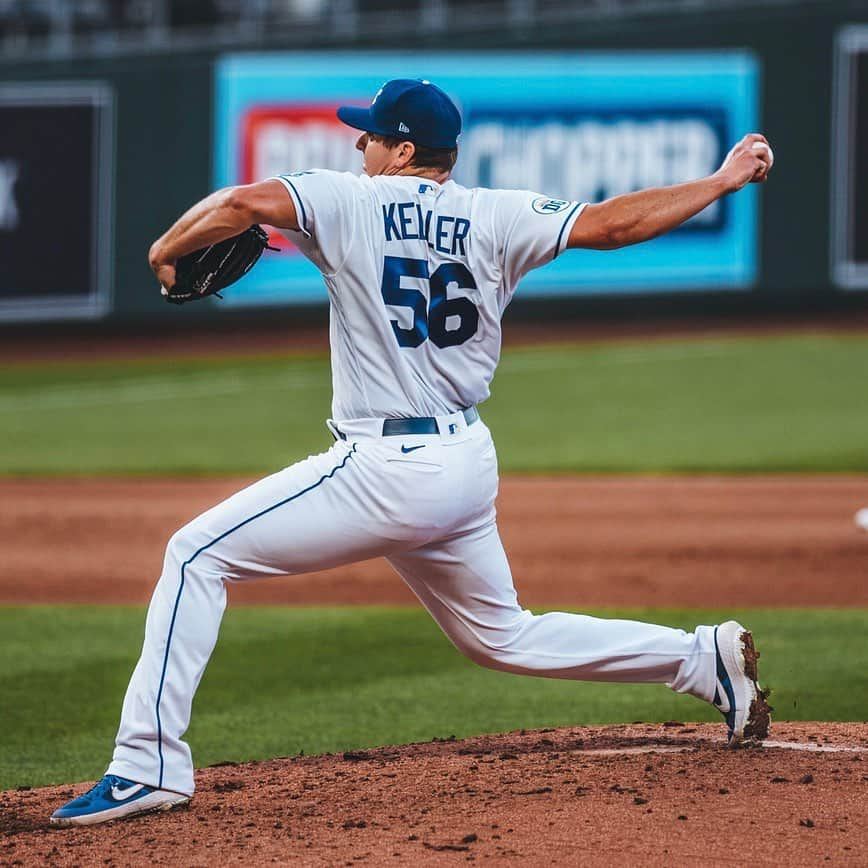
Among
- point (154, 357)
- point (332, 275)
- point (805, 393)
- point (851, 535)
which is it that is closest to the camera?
Result: point (332, 275)

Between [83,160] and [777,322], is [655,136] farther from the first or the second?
[83,160]

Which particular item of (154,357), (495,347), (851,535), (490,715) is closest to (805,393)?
(851,535)

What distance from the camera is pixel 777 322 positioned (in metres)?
19.4

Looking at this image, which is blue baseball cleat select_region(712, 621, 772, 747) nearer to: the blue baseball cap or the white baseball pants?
the white baseball pants

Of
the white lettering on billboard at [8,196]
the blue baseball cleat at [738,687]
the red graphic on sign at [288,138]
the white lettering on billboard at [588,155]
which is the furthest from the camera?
the white lettering on billboard at [588,155]

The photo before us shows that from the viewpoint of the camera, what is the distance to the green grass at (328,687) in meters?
5.23

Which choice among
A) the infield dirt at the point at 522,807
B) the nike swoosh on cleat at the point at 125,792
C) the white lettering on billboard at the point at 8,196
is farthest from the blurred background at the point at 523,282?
the nike swoosh on cleat at the point at 125,792

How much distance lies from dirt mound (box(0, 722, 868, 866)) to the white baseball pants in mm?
242

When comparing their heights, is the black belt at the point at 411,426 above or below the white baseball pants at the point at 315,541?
above

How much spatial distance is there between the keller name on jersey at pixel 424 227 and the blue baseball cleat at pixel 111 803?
4.81ft

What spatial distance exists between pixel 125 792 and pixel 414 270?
4.75 ft

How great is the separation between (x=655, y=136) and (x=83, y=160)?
21.1 feet

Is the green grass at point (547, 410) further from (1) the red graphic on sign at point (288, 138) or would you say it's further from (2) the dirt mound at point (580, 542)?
(1) the red graphic on sign at point (288, 138)

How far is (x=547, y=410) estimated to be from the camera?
1430 centimetres
